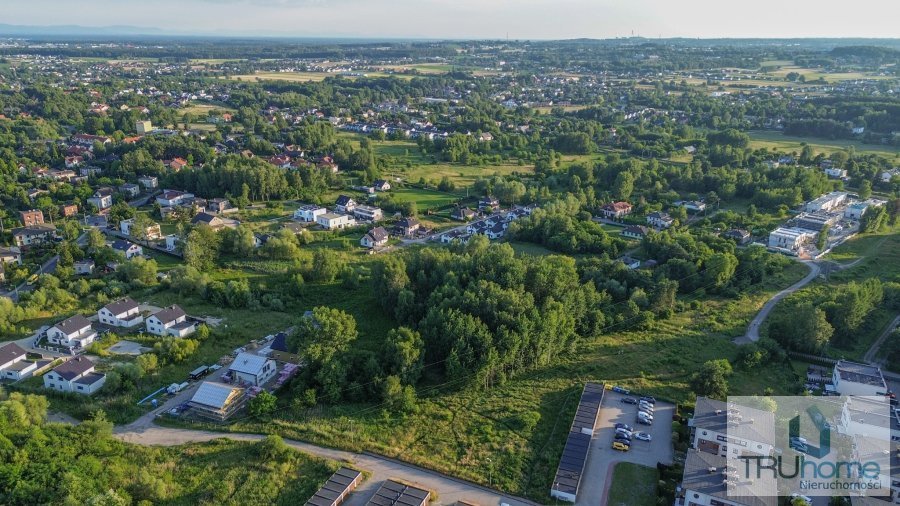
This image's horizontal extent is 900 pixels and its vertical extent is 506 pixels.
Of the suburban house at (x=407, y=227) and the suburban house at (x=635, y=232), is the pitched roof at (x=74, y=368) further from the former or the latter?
the suburban house at (x=635, y=232)

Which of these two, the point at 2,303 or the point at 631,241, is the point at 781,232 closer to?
the point at 631,241

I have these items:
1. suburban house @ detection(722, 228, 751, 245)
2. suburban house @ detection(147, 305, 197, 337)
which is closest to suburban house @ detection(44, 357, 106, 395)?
suburban house @ detection(147, 305, 197, 337)

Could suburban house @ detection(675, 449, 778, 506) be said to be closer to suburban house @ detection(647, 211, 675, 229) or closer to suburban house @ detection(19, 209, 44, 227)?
suburban house @ detection(647, 211, 675, 229)

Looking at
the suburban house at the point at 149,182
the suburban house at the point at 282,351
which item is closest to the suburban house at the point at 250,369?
the suburban house at the point at 282,351

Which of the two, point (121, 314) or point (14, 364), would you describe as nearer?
point (14, 364)

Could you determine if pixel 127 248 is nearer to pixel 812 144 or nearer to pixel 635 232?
pixel 635 232

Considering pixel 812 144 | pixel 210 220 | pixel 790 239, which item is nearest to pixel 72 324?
pixel 210 220
